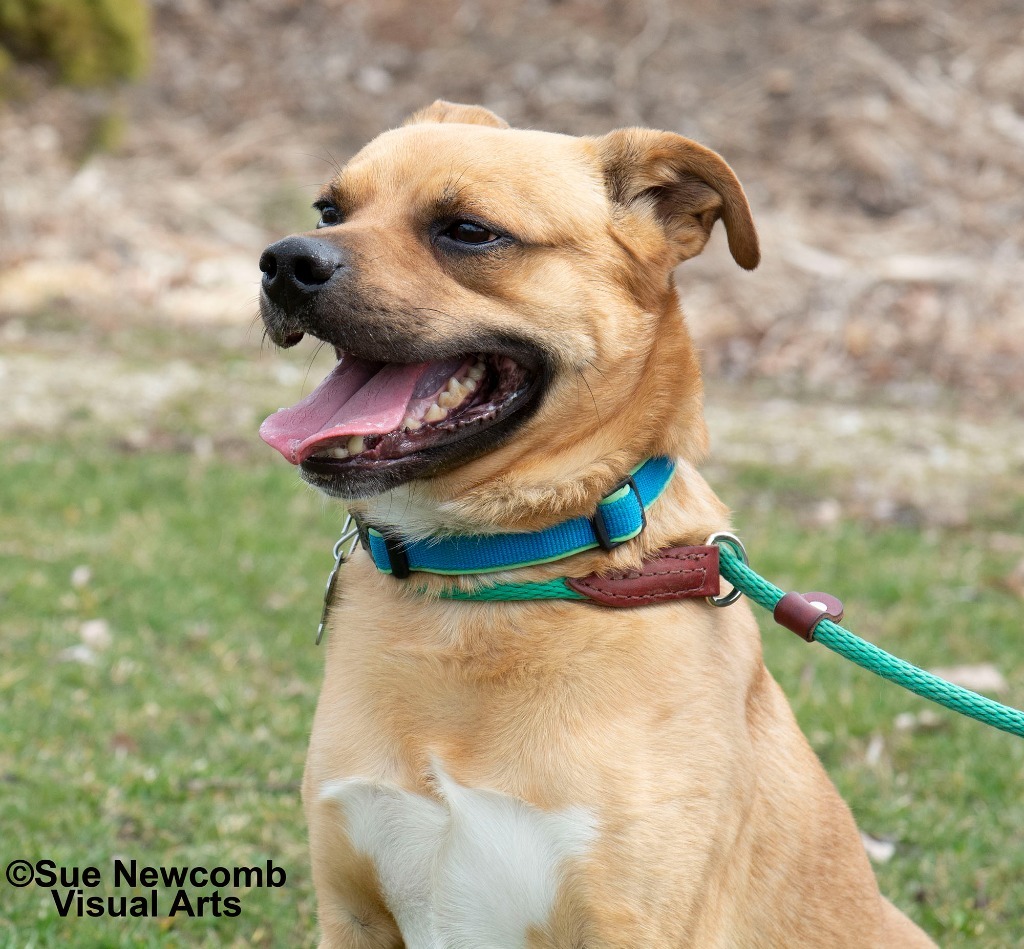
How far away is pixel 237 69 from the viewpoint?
667 inches

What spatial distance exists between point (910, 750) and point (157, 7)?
16.2 metres

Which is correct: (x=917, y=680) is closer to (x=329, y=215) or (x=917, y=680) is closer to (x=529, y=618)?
(x=529, y=618)

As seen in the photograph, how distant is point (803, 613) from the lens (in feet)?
8.11

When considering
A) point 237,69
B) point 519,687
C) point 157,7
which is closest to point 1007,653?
point 519,687

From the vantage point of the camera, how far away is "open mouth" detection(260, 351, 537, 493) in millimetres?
2404

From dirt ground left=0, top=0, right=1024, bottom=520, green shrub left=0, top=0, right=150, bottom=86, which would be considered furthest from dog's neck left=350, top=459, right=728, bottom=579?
green shrub left=0, top=0, right=150, bottom=86

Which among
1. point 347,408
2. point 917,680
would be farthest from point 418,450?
point 917,680

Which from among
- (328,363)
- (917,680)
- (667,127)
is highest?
(667,127)

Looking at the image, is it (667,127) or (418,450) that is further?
(667,127)

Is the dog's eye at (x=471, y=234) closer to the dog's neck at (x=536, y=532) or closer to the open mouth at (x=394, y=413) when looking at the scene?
the open mouth at (x=394, y=413)

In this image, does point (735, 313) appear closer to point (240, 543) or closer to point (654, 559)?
point (240, 543)

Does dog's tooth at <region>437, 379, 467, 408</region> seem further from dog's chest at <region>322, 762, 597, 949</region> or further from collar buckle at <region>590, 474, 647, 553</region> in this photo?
dog's chest at <region>322, 762, 597, 949</region>

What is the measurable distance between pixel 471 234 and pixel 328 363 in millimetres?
7990

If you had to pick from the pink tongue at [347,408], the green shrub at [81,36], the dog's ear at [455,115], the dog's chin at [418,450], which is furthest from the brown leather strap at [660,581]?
the green shrub at [81,36]
